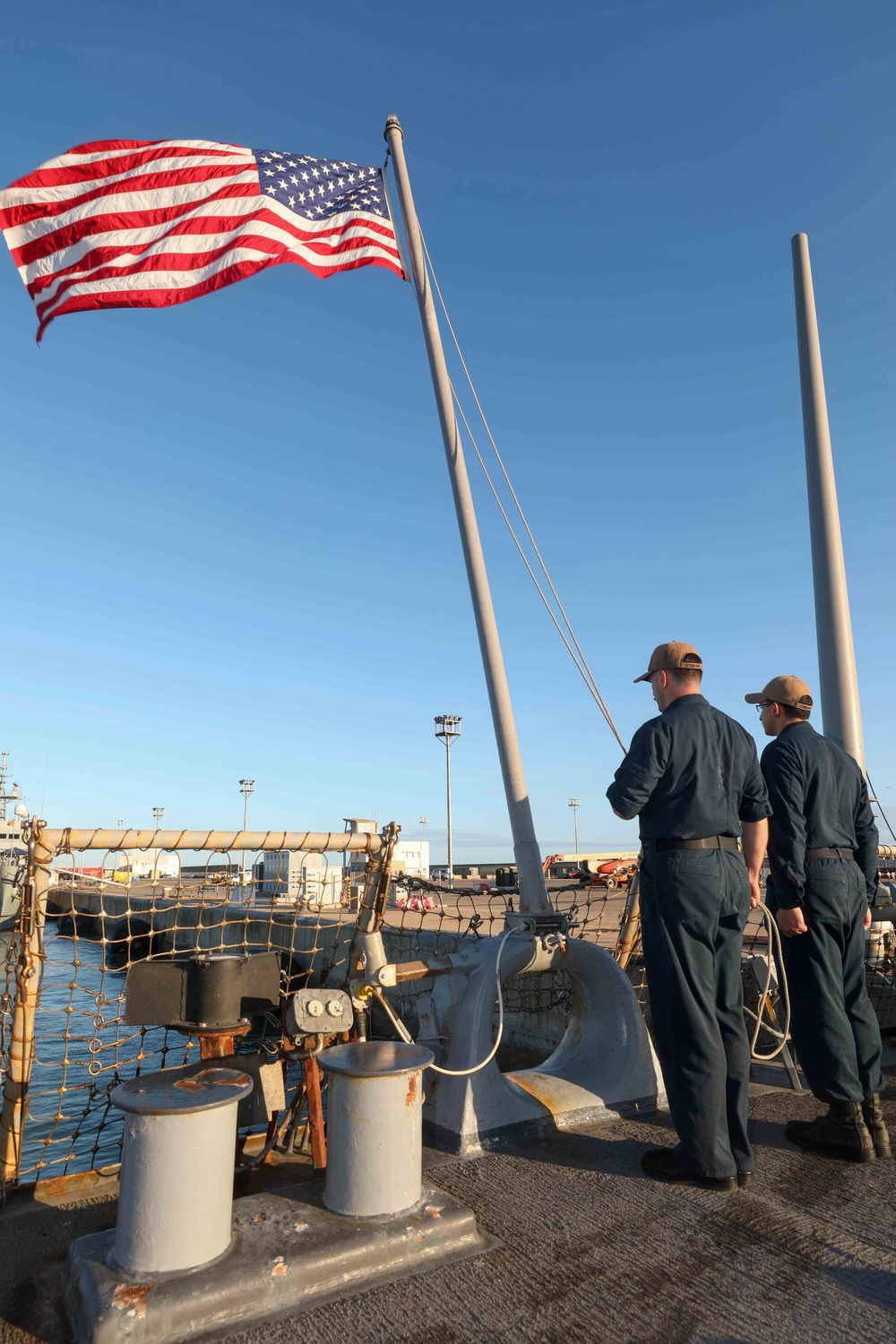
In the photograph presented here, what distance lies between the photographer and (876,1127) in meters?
3.69

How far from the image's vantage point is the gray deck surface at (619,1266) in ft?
7.31

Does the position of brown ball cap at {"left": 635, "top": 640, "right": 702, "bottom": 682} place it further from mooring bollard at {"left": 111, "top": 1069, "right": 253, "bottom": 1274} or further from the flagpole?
mooring bollard at {"left": 111, "top": 1069, "right": 253, "bottom": 1274}

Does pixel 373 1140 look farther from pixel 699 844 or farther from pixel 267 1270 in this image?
pixel 699 844

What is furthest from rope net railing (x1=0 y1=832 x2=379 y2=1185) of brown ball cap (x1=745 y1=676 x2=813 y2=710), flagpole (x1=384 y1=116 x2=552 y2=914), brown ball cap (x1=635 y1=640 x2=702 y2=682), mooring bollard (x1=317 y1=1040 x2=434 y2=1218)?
brown ball cap (x1=745 y1=676 x2=813 y2=710)

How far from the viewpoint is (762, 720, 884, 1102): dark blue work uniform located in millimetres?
3754

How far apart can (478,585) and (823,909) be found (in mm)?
2952

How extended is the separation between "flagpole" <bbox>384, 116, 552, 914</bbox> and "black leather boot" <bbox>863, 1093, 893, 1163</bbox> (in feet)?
5.95

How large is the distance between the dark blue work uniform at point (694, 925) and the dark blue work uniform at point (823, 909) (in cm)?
53

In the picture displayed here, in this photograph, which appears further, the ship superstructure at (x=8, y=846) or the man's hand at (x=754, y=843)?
the ship superstructure at (x=8, y=846)

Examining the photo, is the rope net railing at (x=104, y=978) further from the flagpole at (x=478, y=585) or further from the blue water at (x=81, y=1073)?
the flagpole at (x=478, y=585)

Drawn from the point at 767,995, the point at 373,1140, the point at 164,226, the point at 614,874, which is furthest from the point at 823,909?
the point at 614,874

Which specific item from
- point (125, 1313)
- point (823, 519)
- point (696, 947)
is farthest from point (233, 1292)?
point (823, 519)


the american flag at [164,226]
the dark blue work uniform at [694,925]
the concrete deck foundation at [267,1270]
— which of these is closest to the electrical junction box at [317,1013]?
the concrete deck foundation at [267,1270]

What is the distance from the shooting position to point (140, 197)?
7.59 metres
